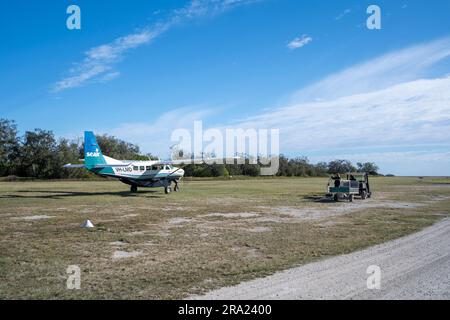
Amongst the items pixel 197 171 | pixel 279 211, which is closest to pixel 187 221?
pixel 279 211

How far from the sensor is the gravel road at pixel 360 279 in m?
6.12

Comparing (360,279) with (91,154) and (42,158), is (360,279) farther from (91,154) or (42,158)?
(42,158)

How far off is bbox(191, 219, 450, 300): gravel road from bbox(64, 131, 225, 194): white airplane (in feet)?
73.8

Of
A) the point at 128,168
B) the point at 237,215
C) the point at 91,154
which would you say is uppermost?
the point at 91,154

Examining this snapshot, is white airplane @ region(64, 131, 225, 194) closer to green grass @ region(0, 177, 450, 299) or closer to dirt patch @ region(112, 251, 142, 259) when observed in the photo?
green grass @ region(0, 177, 450, 299)

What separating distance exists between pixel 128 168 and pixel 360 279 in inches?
968

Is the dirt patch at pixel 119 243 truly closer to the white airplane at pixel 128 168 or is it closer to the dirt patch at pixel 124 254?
the dirt patch at pixel 124 254

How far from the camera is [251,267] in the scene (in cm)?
798

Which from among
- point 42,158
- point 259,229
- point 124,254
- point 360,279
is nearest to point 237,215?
point 259,229

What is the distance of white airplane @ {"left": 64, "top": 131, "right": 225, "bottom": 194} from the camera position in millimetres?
27719

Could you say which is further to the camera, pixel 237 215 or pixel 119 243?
pixel 237 215

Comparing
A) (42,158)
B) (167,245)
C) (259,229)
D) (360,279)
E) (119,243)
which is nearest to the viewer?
(360,279)

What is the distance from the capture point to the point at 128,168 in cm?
2928
